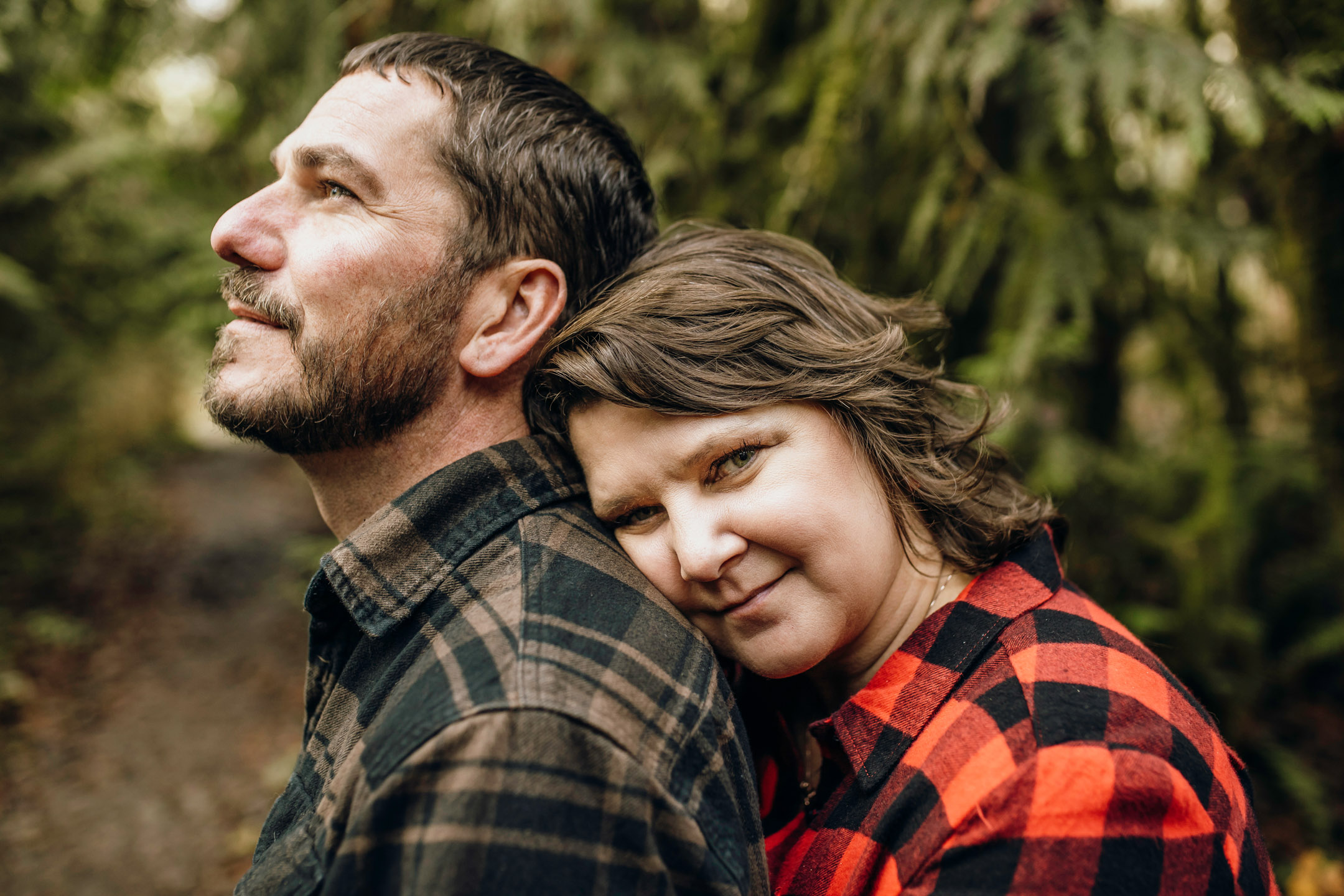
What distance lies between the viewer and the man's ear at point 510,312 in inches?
62.8

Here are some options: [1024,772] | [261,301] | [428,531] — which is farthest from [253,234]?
[1024,772]

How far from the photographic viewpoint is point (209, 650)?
5895 mm

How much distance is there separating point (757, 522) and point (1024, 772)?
51 centimetres

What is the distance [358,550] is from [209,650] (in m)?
5.55

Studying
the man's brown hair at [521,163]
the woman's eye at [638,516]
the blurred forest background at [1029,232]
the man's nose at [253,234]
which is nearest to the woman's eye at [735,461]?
the woman's eye at [638,516]

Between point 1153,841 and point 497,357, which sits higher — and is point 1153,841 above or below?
below

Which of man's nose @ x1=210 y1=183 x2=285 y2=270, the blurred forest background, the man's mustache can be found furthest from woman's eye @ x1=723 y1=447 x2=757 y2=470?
the blurred forest background

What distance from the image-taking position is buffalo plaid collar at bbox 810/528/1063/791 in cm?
128

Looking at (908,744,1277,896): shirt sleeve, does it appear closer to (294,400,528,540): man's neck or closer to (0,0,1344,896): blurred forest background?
(294,400,528,540): man's neck

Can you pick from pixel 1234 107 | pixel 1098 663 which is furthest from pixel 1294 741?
pixel 1098 663

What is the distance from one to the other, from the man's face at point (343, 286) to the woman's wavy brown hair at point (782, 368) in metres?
0.29

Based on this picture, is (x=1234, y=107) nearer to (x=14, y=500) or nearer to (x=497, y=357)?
(x=497, y=357)

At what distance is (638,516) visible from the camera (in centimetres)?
146

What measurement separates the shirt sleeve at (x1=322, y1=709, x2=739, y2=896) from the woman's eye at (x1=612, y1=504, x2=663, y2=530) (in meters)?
0.48
